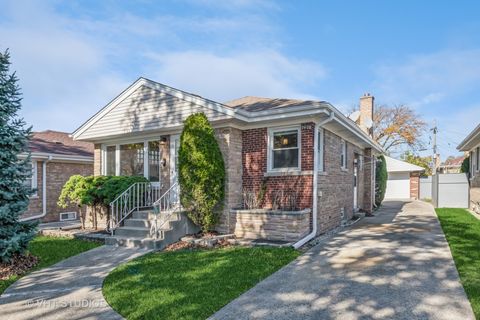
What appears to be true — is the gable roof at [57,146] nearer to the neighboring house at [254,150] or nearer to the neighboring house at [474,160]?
the neighboring house at [254,150]

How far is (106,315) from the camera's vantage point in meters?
4.11

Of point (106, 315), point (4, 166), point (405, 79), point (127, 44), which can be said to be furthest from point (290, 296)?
point (405, 79)

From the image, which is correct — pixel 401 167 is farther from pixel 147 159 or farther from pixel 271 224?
pixel 147 159

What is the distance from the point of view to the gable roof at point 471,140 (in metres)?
13.5

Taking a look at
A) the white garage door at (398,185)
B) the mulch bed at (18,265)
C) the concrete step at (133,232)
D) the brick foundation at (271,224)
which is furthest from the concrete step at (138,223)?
the white garage door at (398,185)

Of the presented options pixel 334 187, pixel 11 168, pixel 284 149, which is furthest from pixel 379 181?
pixel 11 168

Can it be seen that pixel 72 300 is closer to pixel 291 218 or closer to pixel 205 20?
pixel 291 218

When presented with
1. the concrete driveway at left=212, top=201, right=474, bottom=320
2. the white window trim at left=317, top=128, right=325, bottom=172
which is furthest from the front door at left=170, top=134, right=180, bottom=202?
the concrete driveway at left=212, top=201, right=474, bottom=320

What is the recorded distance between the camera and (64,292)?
500cm

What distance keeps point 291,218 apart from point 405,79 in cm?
1631

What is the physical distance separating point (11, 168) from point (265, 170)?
588cm

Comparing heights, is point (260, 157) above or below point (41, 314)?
above

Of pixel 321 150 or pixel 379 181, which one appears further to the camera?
pixel 379 181

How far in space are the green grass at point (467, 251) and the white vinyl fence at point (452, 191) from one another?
6.95m
